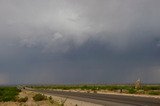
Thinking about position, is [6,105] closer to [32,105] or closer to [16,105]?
[16,105]

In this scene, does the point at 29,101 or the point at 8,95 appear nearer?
the point at 29,101

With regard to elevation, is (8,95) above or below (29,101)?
above

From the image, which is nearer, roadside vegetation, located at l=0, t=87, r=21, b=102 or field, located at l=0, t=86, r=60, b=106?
field, located at l=0, t=86, r=60, b=106

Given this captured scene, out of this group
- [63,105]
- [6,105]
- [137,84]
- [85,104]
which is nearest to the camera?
[85,104]

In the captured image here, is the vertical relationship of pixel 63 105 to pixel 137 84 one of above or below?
below

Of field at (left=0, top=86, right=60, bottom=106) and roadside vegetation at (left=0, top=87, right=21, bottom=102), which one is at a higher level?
roadside vegetation at (left=0, top=87, right=21, bottom=102)

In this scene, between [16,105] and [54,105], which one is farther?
[16,105]

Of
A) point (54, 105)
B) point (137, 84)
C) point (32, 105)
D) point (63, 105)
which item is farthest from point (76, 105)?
point (137, 84)

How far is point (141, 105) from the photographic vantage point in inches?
1355

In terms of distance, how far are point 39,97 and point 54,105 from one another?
1380 cm

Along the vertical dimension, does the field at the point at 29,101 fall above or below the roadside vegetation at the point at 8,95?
below

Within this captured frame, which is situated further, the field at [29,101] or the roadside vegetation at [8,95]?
the roadside vegetation at [8,95]

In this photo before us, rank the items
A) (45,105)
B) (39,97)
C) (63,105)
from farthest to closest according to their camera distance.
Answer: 1. (39,97)
2. (45,105)
3. (63,105)

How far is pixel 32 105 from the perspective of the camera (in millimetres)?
45906
